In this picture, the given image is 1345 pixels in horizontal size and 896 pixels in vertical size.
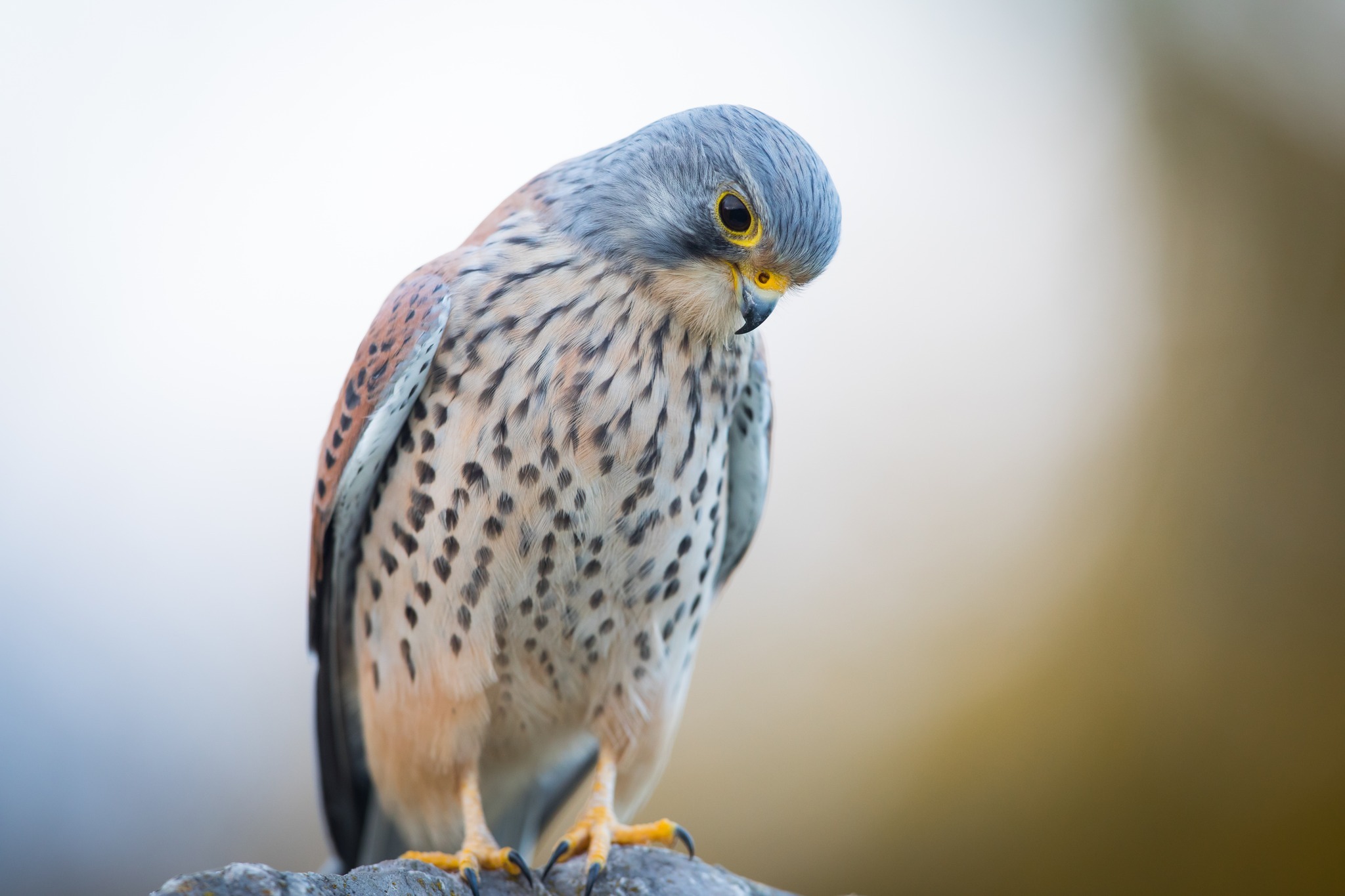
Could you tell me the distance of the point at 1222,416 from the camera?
3463 mm

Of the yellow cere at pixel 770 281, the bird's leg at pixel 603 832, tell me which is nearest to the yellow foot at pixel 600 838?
the bird's leg at pixel 603 832

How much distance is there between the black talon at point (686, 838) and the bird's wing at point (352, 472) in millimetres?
742

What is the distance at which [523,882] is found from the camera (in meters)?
1.62

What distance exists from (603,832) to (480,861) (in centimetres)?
23

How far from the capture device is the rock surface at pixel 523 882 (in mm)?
1048

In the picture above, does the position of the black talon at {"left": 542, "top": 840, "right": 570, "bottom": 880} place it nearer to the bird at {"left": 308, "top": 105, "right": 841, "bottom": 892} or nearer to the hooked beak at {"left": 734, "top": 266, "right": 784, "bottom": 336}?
the bird at {"left": 308, "top": 105, "right": 841, "bottom": 892}

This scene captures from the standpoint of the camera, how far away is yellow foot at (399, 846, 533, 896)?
62.4 inches

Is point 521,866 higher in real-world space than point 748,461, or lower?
lower

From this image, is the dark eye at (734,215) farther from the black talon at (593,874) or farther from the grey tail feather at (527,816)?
the grey tail feather at (527,816)

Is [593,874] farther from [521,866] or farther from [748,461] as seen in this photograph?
[748,461]

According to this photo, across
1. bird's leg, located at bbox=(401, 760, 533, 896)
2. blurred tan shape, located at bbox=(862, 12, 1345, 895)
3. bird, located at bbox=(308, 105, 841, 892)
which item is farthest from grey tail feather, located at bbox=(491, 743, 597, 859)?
blurred tan shape, located at bbox=(862, 12, 1345, 895)

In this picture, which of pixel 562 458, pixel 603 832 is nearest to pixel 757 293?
pixel 562 458

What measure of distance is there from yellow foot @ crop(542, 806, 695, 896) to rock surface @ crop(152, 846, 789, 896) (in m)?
0.02

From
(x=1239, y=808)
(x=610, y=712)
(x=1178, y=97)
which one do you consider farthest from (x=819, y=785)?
(x=1178, y=97)
